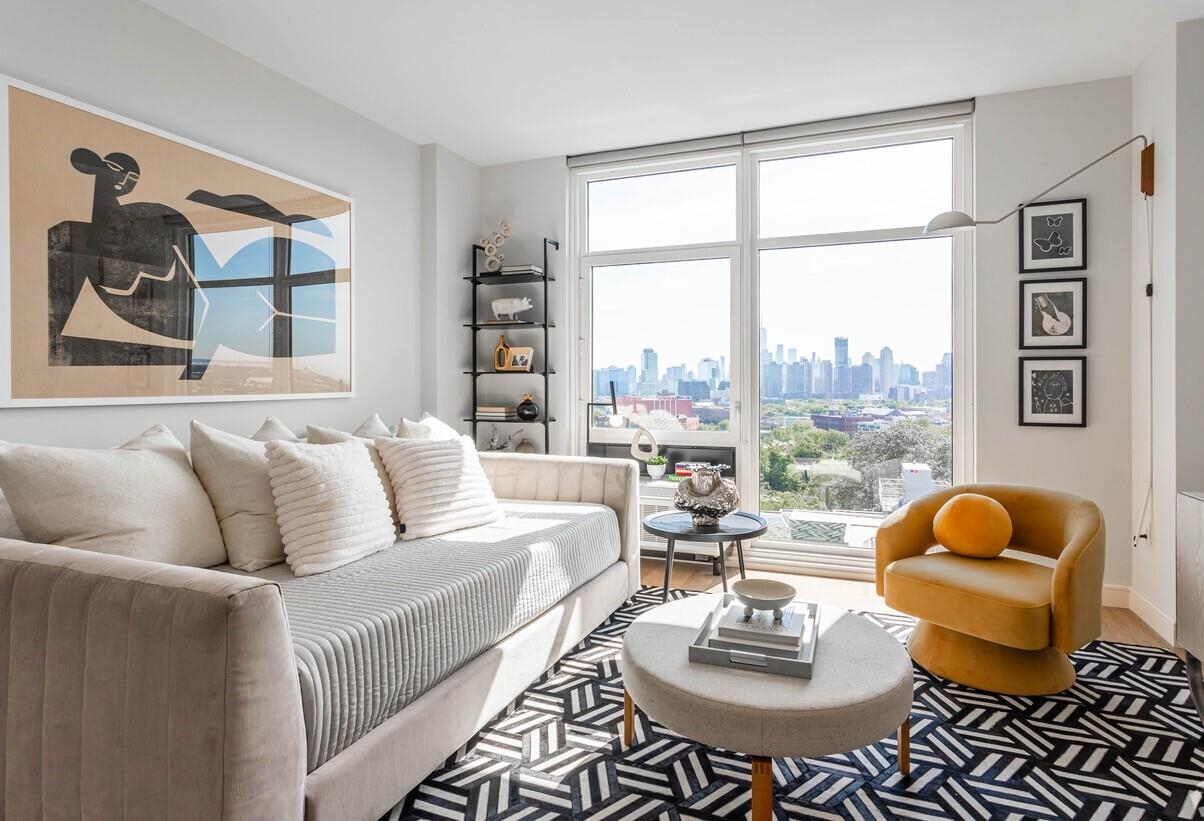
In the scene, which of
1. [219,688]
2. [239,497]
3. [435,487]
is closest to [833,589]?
[435,487]

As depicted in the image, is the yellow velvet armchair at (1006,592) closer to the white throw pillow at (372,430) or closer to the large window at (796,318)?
the large window at (796,318)

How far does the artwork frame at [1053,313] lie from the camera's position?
133 inches

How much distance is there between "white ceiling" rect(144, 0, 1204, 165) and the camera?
2.70 metres

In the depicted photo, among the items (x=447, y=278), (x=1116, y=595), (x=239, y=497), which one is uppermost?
(x=447, y=278)

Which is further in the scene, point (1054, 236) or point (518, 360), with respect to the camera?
point (518, 360)

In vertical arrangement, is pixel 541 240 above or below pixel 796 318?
above

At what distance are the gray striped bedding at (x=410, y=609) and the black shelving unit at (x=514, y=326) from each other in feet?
5.23

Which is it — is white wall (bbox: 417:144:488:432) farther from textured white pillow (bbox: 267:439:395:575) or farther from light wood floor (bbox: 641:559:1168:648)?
textured white pillow (bbox: 267:439:395:575)

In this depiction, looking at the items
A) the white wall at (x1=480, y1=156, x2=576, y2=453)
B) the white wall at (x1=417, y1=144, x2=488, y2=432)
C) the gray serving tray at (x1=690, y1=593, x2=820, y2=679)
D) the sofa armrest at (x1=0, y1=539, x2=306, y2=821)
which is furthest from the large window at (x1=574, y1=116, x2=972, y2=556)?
the sofa armrest at (x1=0, y1=539, x2=306, y2=821)

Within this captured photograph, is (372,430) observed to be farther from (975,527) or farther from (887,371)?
(887,371)

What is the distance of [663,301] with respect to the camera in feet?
14.4

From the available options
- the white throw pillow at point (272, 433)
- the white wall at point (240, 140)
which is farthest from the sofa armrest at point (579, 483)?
the white throw pillow at point (272, 433)

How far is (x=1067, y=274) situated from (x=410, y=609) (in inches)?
137

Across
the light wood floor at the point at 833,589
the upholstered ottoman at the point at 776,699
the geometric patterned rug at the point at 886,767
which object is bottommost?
the geometric patterned rug at the point at 886,767
